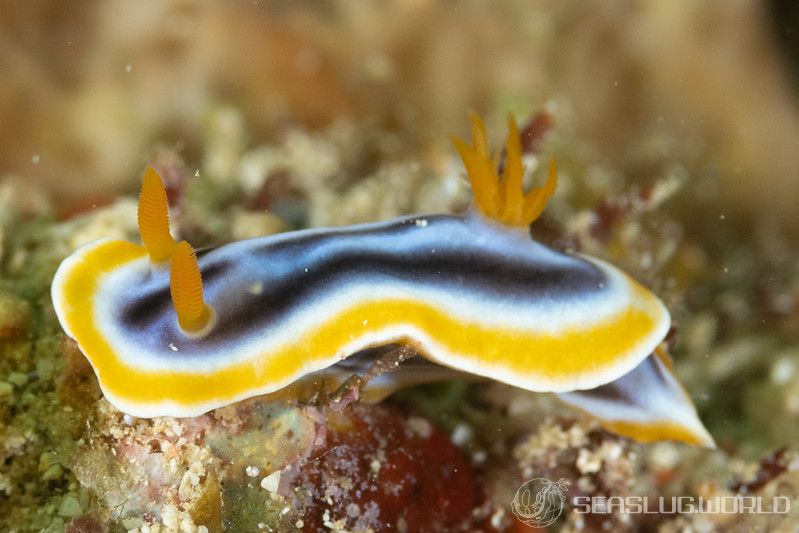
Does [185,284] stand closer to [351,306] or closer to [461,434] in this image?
[351,306]

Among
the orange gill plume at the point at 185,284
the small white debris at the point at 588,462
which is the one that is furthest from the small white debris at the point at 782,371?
the orange gill plume at the point at 185,284

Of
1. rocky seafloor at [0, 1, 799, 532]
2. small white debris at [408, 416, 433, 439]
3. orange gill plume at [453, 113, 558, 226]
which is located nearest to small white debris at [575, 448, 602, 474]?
rocky seafloor at [0, 1, 799, 532]

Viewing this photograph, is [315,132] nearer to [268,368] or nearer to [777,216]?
[268,368]

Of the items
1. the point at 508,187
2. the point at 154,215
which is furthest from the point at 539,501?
the point at 154,215

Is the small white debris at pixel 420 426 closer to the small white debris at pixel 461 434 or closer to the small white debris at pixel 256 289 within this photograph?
the small white debris at pixel 461 434

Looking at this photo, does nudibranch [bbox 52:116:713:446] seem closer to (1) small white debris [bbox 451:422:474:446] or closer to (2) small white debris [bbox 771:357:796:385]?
(1) small white debris [bbox 451:422:474:446]

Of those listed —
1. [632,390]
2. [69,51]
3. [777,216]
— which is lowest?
[777,216]

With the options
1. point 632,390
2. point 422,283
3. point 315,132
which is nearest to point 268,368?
point 422,283
